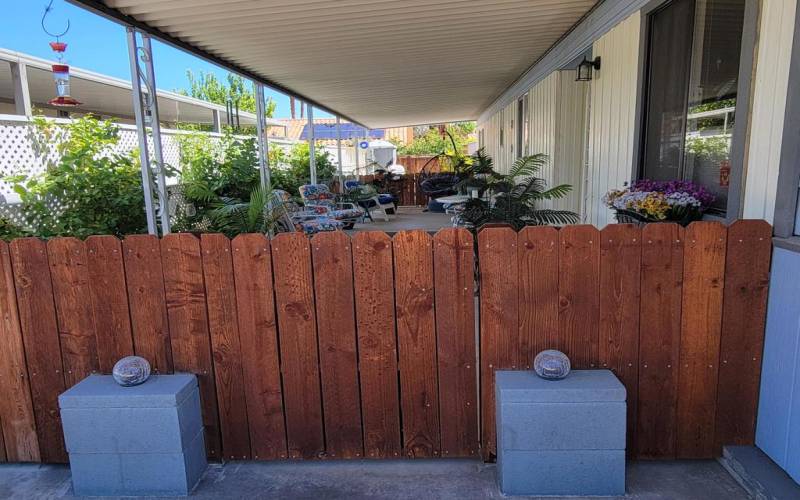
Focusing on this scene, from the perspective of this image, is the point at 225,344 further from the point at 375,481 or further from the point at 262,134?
the point at 262,134

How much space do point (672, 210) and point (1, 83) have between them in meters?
10.9

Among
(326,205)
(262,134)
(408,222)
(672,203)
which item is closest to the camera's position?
(672,203)

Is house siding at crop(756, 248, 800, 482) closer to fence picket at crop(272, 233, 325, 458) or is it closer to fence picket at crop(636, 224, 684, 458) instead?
fence picket at crop(636, 224, 684, 458)

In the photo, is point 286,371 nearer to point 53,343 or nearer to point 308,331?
point 308,331

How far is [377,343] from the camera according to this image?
2.23 meters

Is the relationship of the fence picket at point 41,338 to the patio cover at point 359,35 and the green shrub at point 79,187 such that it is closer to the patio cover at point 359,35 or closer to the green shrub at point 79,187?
the patio cover at point 359,35

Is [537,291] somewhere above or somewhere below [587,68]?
below

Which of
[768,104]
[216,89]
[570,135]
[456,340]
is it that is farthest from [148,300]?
[216,89]

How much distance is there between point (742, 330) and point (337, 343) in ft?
5.62

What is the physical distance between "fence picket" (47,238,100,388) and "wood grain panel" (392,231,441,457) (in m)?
1.38

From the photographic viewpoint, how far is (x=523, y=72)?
7582mm

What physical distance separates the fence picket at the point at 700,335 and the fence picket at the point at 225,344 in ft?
6.31

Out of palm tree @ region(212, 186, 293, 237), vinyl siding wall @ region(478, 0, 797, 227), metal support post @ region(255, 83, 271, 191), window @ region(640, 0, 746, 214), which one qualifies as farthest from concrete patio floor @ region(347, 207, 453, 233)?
window @ region(640, 0, 746, 214)

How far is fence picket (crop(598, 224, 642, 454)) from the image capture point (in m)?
2.10
